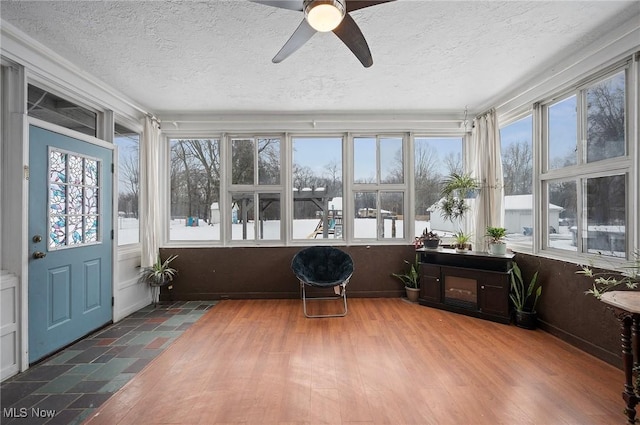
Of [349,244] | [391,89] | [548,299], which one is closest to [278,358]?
[349,244]

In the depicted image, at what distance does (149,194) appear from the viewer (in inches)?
153

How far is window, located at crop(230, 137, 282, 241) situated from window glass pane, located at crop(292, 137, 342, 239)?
31 centimetres

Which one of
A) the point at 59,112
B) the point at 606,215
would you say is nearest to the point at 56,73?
the point at 59,112

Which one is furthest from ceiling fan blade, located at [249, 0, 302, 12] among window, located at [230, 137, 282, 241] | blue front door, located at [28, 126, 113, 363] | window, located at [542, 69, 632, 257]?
window, located at [542, 69, 632, 257]

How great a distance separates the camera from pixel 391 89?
3.42 m

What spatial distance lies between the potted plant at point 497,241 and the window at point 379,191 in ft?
4.11

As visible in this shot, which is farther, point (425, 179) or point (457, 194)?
point (425, 179)

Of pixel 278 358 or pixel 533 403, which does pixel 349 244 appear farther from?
pixel 533 403

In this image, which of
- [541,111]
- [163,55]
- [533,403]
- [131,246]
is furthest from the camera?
[131,246]

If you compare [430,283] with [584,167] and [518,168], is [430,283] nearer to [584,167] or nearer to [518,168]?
[518,168]

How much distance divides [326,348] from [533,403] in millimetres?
1631

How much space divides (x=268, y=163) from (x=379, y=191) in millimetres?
1852

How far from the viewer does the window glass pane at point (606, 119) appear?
8.07 ft

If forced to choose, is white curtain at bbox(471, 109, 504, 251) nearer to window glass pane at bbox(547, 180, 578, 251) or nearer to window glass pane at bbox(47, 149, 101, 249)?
window glass pane at bbox(547, 180, 578, 251)
